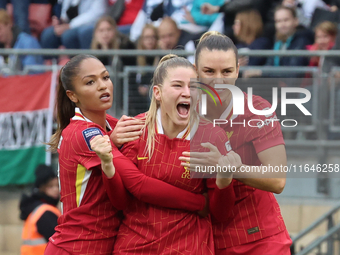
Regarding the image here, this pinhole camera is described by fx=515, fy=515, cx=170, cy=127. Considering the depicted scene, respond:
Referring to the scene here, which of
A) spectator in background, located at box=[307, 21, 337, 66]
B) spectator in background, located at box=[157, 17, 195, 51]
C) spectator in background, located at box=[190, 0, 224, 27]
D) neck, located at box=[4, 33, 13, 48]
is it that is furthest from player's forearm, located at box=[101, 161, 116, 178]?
neck, located at box=[4, 33, 13, 48]

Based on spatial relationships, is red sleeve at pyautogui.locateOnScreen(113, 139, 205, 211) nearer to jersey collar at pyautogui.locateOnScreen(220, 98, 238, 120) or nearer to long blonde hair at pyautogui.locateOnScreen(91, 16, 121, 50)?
jersey collar at pyautogui.locateOnScreen(220, 98, 238, 120)

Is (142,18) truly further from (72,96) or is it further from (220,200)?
(220,200)

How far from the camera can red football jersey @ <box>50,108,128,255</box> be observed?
2.89 meters

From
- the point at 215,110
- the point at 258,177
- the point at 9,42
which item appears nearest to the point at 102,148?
the point at 215,110

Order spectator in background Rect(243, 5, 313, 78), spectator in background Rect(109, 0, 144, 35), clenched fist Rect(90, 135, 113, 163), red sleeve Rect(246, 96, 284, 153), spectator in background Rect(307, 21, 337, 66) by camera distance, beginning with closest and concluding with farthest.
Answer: clenched fist Rect(90, 135, 113, 163) < red sleeve Rect(246, 96, 284, 153) < spectator in background Rect(307, 21, 337, 66) < spectator in background Rect(243, 5, 313, 78) < spectator in background Rect(109, 0, 144, 35)

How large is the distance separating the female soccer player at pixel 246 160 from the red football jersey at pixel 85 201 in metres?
0.63

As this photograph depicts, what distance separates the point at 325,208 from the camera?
224 inches

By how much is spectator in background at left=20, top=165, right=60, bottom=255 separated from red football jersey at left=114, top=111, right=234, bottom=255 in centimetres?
225

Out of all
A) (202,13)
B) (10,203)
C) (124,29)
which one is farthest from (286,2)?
(10,203)

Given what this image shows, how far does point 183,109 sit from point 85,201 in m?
0.77

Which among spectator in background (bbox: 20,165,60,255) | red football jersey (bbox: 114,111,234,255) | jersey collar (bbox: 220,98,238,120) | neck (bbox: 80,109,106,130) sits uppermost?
jersey collar (bbox: 220,98,238,120)

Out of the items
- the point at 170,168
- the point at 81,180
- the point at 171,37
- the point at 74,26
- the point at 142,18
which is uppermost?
the point at 142,18

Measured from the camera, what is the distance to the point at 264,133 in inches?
A: 112

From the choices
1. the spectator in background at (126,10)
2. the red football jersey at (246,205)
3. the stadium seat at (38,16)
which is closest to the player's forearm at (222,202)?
the red football jersey at (246,205)
